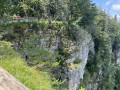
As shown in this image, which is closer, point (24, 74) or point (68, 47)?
point (24, 74)

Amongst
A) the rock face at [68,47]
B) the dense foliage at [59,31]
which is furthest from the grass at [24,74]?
the rock face at [68,47]

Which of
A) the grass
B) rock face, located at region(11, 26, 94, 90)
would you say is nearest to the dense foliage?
rock face, located at region(11, 26, 94, 90)

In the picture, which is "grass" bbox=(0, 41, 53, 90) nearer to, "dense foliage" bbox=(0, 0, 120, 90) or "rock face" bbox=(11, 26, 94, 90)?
"dense foliage" bbox=(0, 0, 120, 90)

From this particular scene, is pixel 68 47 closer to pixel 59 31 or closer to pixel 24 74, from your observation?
pixel 59 31

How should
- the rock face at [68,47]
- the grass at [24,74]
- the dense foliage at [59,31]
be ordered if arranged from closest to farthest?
the grass at [24,74]
the dense foliage at [59,31]
the rock face at [68,47]

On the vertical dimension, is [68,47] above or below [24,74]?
below

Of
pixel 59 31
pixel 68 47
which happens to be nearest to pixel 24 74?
pixel 68 47

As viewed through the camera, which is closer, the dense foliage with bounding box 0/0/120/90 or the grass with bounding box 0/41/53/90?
the grass with bounding box 0/41/53/90

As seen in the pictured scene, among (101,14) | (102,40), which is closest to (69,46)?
(102,40)

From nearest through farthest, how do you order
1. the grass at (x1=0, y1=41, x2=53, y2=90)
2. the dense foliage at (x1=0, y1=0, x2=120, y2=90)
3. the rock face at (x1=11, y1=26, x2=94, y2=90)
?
the grass at (x1=0, y1=41, x2=53, y2=90)
the dense foliage at (x1=0, y1=0, x2=120, y2=90)
the rock face at (x1=11, y1=26, x2=94, y2=90)

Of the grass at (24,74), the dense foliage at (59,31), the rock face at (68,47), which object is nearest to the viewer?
the grass at (24,74)

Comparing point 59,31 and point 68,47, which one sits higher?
point 59,31

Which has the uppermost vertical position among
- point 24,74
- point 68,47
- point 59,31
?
point 59,31

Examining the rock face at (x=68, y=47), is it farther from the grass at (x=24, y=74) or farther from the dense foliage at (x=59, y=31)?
the grass at (x=24, y=74)
